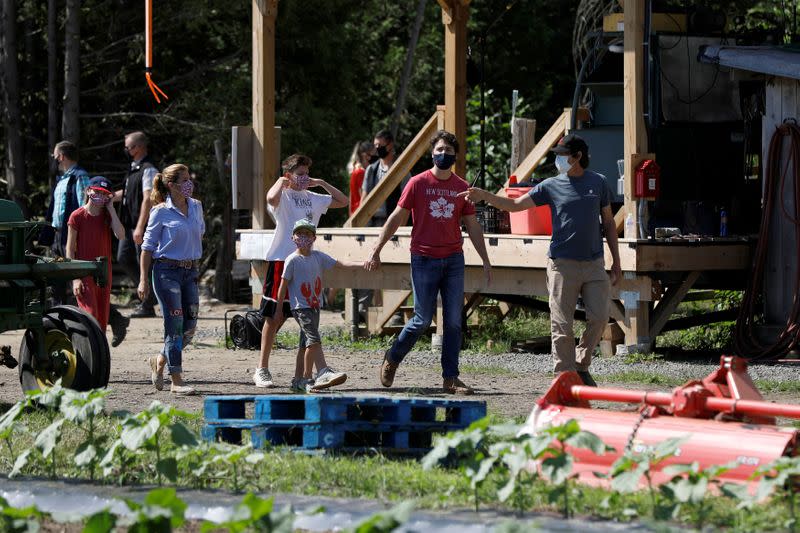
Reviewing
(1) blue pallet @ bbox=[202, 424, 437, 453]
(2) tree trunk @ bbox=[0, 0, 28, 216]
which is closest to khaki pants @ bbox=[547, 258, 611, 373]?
(1) blue pallet @ bbox=[202, 424, 437, 453]

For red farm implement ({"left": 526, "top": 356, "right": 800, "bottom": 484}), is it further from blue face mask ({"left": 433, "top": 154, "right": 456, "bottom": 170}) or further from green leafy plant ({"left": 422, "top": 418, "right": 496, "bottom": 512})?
blue face mask ({"left": 433, "top": 154, "right": 456, "bottom": 170})

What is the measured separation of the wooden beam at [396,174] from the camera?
1562cm

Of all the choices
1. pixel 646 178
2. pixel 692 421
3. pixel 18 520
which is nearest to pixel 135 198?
pixel 646 178

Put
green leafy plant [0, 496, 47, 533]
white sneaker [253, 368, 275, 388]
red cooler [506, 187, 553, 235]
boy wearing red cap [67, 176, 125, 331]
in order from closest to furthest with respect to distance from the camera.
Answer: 1. green leafy plant [0, 496, 47, 533]
2. white sneaker [253, 368, 275, 388]
3. boy wearing red cap [67, 176, 125, 331]
4. red cooler [506, 187, 553, 235]

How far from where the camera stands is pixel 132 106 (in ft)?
80.9

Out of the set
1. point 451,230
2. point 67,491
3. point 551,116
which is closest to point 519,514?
point 67,491

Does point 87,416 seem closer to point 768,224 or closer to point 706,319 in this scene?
point 768,224

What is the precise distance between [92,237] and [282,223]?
1796 mm

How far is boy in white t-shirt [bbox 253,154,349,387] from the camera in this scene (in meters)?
11.8

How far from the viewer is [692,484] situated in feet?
20.7

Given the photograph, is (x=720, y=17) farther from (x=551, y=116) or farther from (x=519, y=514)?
(x=551, y=116)

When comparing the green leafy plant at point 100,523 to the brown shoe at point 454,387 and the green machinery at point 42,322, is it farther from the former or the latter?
the brown shoe at point 454,387

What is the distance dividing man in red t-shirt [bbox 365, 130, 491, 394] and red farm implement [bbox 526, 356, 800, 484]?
326 centimetres

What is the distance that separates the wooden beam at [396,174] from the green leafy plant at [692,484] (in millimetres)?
9063
